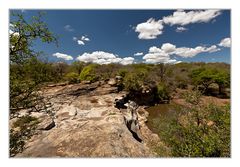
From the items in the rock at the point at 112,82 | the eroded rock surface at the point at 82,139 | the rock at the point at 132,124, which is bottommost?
the rock at the point at 132,124

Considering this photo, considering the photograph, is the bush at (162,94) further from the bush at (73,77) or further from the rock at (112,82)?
the bush at (73,77)

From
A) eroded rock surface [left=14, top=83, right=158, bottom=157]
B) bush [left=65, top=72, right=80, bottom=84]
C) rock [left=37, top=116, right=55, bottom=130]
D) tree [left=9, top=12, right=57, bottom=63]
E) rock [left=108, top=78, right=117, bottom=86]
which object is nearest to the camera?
tree [left=9, top=12, right=57, bottom=63]

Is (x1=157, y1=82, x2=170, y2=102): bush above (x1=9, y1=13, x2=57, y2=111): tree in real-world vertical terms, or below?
below

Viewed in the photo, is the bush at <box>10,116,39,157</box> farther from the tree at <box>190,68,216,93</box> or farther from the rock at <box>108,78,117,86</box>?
the tree at <box>190,68,216,93</box>

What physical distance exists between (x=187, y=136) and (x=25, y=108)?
2.96 metres

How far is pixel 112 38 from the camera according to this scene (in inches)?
166

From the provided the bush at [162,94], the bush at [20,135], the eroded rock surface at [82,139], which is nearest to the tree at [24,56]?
the bush at [20,135]

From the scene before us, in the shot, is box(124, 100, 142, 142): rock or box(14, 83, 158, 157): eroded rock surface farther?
box(124, 100, 142, 142): rock

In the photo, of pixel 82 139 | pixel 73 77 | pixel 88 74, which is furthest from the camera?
pixel 88 74

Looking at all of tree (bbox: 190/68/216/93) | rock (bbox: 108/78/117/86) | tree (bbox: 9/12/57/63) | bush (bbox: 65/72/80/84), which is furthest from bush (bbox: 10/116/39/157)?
tree (bbox: 190/68/216/93)

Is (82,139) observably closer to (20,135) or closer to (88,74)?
(20,135)

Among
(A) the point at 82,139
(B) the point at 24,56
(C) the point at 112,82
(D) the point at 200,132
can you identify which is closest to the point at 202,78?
(C) the point at 112,82
